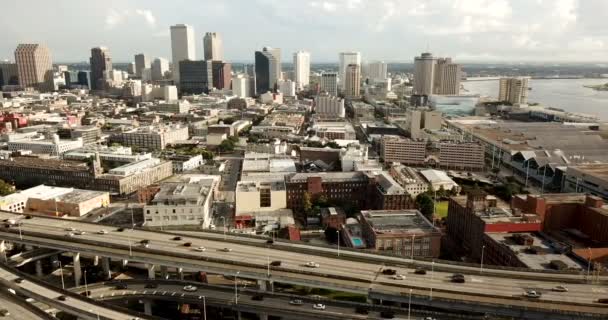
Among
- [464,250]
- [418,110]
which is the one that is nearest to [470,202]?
[464,250]

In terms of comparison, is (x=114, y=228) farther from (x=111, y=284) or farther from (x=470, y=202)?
(x=470, y=202)

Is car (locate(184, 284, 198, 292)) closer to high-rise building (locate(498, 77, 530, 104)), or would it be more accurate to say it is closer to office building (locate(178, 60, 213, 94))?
high-rise building (locate(498, 77, 530, 104))

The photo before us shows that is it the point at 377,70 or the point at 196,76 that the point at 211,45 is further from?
the point at 377,70

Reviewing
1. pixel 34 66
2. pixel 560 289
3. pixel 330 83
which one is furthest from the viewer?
pixel 330 83

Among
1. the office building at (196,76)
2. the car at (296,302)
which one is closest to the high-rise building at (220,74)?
the office building at (196,76)

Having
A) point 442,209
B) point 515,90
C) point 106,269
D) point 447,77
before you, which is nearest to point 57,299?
point 106,269

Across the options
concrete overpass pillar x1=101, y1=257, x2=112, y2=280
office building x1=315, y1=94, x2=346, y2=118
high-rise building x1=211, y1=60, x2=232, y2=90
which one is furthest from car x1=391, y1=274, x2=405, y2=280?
high-rise building x1=211, y1=60, x2=232, y2=90
